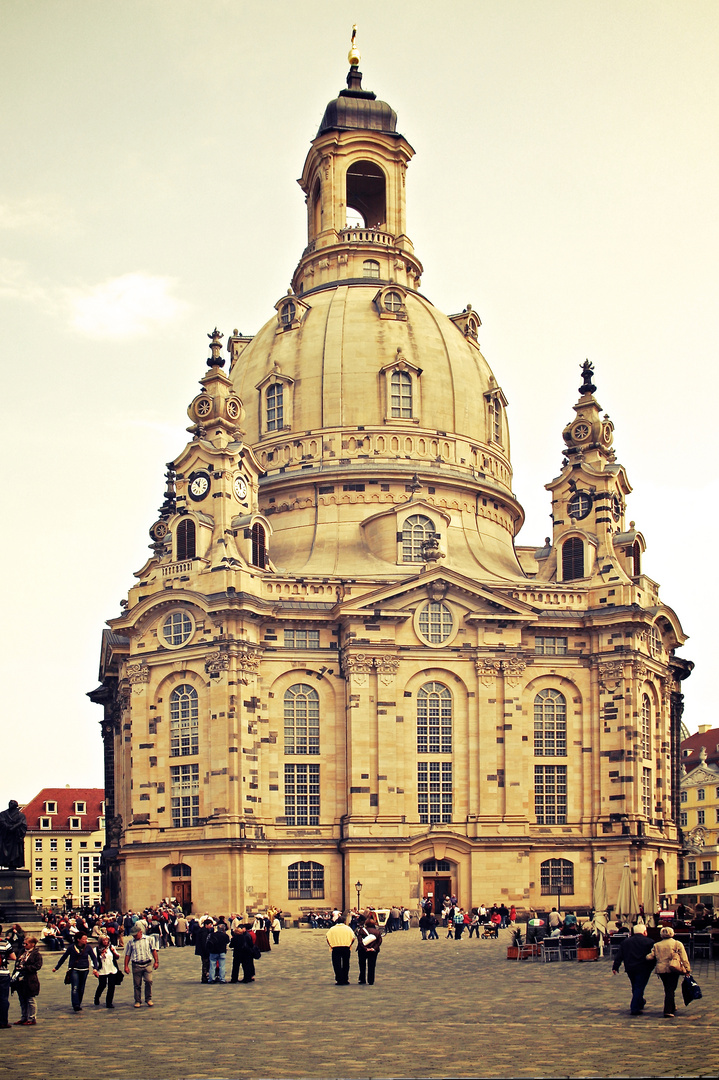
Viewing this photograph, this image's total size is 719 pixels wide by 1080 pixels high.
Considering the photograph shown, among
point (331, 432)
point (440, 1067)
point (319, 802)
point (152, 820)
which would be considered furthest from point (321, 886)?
point (440, 1067)

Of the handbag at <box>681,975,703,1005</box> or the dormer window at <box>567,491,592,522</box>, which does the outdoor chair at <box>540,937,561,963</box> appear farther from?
the dormer window at <box>567,491,592,522</box>

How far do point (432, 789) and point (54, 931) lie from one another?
26.3m

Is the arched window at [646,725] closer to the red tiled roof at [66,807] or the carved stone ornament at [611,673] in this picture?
the carved stone ornament at [611,673]

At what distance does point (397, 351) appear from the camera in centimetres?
8975

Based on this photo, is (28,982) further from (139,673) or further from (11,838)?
(139,673)

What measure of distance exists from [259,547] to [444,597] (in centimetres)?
1120

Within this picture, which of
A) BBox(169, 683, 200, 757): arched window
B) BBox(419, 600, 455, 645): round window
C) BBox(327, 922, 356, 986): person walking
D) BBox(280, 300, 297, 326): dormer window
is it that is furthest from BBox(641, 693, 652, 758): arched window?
BBox(327, 922, 356, 986): person walking

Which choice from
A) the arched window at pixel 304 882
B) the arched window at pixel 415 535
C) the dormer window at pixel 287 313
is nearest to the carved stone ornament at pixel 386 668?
the arched window at pixel 415 535

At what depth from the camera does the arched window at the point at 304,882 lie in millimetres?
76125

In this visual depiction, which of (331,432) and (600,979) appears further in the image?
(331,432)

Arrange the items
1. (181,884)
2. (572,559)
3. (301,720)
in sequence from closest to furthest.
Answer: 1. (181,884)
2. (301,720)
3. (572,559)

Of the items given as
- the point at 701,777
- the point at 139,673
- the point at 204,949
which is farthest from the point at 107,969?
the point at 701,777

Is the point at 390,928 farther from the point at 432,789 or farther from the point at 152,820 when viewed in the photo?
the point at 152,820

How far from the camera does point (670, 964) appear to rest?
93.4 feet
